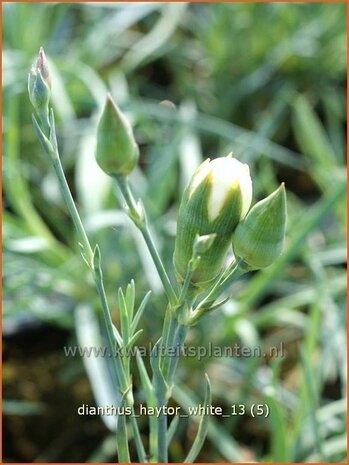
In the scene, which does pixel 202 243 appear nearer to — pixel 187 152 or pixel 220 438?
pixel 220 438

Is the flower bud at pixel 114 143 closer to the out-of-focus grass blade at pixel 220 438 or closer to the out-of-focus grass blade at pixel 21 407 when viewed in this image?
the out-of-focus grass blade at pixel 220 438

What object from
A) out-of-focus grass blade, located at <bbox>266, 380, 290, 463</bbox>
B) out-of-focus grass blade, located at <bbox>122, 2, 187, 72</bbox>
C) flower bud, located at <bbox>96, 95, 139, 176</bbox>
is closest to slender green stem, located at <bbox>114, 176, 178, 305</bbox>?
flower bud, located at <bbox>96, 95, 139, 176</bbox>

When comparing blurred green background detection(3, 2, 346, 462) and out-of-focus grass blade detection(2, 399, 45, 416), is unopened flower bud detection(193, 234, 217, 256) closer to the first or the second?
blurred green background detection(3, 2, 346, 462)

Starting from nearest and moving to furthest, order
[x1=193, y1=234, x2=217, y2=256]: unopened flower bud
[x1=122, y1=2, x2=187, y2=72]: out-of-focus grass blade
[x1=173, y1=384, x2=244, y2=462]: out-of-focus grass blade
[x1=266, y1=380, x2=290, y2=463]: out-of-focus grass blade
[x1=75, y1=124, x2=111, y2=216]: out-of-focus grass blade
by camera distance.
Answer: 1. [x1=193, y1=234, x2=217, y2=256]: unopened flower bud
2. [x1=266, y1=380, x2=290, y2=463]: out-of-focus grass blade
3. [x1=173, y1=384, x2=244, y2=462]: out-of-focus grass blade
4. [x1=75, y1=124, x2=111, y2=216]: out-of-focus grass blade
5. [x1=122, y1=2, x2=187, y2=72]: out-of-focus grass blade

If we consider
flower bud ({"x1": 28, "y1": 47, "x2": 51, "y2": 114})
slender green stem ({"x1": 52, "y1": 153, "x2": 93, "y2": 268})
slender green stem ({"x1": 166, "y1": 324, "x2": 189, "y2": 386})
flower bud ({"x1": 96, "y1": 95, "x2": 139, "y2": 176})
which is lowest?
slender green stem ({"x1": 166, "y1": 324, "x2": 189, "y2": 386})

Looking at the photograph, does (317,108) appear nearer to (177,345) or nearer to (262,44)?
(262,44)

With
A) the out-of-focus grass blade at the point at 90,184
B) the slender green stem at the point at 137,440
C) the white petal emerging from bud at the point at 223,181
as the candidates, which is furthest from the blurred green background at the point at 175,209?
the white petal emerging from bud at the point at 223,181

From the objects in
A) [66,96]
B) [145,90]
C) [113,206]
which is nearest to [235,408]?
[113,206]
